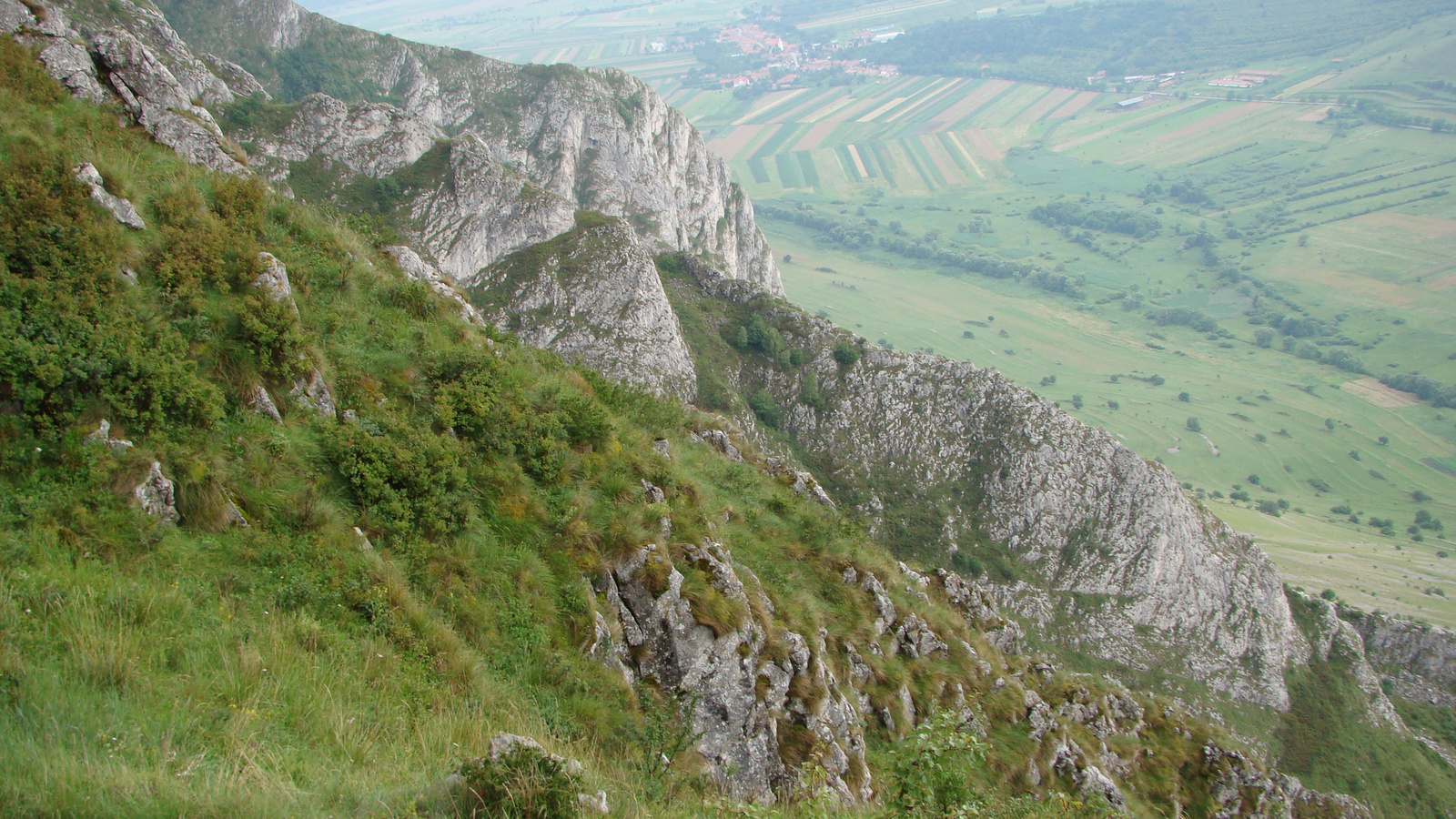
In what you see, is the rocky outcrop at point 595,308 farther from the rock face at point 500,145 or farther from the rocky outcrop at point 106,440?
the rocky outcrop at point 106,440

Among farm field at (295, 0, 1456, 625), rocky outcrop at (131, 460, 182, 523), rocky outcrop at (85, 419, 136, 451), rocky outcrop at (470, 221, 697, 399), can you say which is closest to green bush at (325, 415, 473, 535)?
rocky outcrop at (131, 460, 182, 523)

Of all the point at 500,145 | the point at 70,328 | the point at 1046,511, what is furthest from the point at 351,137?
the point at 1046,511

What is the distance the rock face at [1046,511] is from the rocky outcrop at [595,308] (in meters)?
7.57

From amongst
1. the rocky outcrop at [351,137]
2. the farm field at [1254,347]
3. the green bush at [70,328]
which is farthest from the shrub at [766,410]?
the farm field at [1254,347]

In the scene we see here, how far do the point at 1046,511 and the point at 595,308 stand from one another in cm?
3573

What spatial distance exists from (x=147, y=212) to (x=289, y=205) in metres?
4.28

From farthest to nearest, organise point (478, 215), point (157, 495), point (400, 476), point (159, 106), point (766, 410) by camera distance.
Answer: point (478, 215) → point (766, 410) → point (159, 106) → point (400, 476) → point (157, 495)

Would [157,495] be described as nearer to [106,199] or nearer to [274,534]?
[274,534]

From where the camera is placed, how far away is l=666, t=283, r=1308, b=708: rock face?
148 feet

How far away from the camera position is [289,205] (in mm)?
15562

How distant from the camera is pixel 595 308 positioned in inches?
2079

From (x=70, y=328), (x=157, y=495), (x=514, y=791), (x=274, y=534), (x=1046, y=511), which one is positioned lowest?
(x=1046, y=511)

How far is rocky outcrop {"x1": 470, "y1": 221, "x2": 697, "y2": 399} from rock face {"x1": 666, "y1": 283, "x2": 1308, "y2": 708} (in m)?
7.57

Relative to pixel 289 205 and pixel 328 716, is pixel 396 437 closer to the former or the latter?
pixel 328 716
